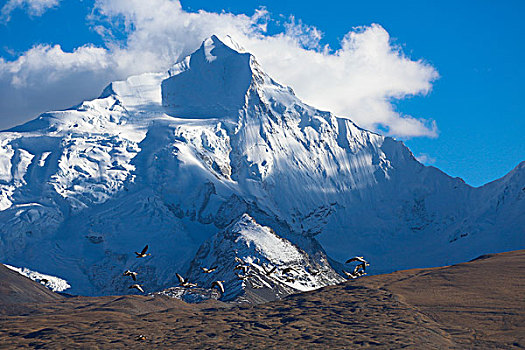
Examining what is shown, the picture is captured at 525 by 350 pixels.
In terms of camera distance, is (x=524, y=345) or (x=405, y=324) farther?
(x=405, y=324)

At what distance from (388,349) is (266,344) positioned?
28.1 metres

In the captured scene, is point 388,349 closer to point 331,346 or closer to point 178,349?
point 331,346

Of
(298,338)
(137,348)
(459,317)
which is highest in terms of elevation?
(459,317)

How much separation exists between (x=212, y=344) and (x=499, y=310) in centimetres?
6584

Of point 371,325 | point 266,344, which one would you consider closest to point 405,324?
point 371,325

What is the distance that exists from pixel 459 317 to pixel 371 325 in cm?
2026

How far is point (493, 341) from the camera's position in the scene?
181500 millimetres

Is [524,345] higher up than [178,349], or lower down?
higher up

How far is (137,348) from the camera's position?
198500mm

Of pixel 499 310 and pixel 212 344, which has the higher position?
pixel 499 310

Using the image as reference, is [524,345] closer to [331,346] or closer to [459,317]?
[459,317]

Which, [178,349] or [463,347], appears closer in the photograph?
[463,347]

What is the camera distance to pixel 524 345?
17625cm

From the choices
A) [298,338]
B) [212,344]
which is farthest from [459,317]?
[212,344]
